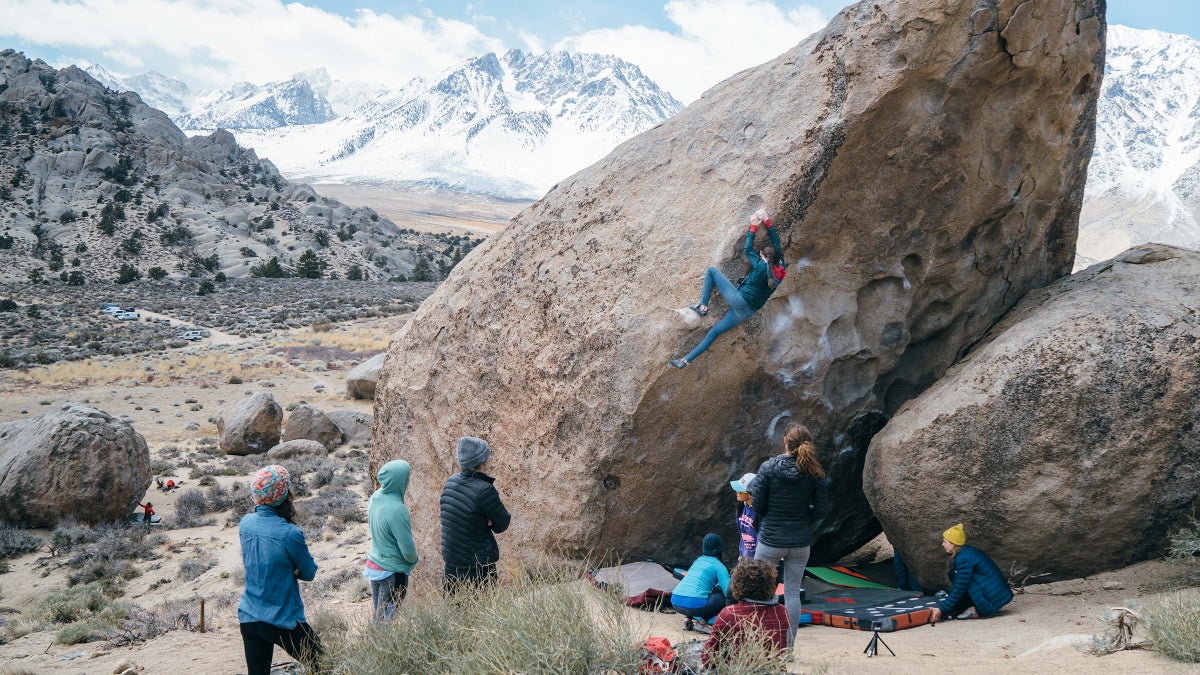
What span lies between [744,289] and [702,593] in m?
2.44

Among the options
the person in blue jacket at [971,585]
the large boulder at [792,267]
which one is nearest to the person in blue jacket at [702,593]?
the large boulder at [792,267]

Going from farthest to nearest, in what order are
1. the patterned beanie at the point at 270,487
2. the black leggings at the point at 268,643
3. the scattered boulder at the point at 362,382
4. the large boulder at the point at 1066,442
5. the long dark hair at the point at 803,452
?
the scattered boulder at the point at 362,382 → the large boulder at the point at 1066,442 → the long dark hair at the point at 803,452 → the black leggings at the point at 268,643 → the patterned beanie at the point at 270,487

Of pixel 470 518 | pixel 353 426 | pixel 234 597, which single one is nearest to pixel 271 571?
pixel 470 518

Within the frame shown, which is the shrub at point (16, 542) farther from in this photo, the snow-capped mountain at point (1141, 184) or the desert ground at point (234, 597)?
the snow-capped mountain at point (1141, 184)

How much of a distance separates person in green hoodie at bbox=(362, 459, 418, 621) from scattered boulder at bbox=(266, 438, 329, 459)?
12062 mm

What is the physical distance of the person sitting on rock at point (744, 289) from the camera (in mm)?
6617

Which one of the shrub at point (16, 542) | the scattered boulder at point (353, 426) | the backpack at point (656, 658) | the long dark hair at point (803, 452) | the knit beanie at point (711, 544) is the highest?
the long dark hair at point (803, 452)

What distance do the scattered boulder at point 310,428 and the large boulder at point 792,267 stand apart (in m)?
11.1

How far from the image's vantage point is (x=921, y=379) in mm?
7969

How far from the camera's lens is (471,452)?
5402mm

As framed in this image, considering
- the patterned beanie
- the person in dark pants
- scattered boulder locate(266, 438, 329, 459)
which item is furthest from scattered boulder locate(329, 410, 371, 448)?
the patterned beanie

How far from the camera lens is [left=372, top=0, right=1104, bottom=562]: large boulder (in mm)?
6715

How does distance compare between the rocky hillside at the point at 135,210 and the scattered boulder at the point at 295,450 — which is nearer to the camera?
the scattered boulder at the point at 295,450

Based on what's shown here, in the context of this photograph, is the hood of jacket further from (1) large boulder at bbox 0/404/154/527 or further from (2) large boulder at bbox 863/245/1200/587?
(1) large boulder at bbox 0/404/154/527
